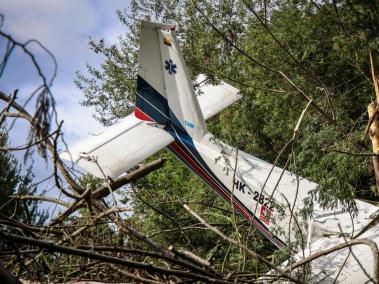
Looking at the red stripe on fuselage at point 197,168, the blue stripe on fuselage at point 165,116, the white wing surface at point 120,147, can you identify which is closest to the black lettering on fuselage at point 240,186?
the red stripe on fuselage at point 197,168

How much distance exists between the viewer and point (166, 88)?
26.5 feet

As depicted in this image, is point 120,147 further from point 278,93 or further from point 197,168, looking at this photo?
point 278,93

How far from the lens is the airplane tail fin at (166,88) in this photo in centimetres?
766

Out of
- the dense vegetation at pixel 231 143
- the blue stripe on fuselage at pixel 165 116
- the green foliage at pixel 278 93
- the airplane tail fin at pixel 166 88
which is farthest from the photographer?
the blue stripe on fuselage at pixel 165 116

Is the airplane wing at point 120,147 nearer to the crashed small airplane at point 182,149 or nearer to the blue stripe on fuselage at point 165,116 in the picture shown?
the crashed small airplane at point 182,149

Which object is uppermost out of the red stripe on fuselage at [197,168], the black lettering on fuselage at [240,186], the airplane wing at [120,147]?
the airplane wing at [120,147]

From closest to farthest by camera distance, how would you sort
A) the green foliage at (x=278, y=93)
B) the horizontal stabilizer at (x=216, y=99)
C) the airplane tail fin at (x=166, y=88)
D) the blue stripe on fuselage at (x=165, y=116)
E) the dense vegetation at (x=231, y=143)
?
the dense vegetation at (x=231, y=143), the green foliage at (x=278, y=93), the airplane tail fin at (x=166, y=88), the blue stripe on fuselage at (x=165, y=116), the horizontal stabilizer at (x=216, y=99)

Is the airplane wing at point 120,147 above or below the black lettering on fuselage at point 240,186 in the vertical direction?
above

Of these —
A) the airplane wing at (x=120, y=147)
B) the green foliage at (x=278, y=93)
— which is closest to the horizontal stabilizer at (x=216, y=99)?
the green foliage at (x=278, y=93)

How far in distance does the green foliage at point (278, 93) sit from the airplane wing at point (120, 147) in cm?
81

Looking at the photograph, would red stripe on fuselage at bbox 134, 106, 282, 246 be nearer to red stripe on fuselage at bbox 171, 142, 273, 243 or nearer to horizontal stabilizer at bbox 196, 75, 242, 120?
red stripe on fuselage at bbox 171, 142, 273, 243

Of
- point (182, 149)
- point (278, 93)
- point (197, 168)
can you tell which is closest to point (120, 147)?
point (182, 149)

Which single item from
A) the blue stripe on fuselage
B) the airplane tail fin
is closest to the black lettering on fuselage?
the blue stripe on fuselage

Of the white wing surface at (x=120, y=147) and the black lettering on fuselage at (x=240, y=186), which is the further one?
the black lettering on fuselage at (x=240, y=186)
